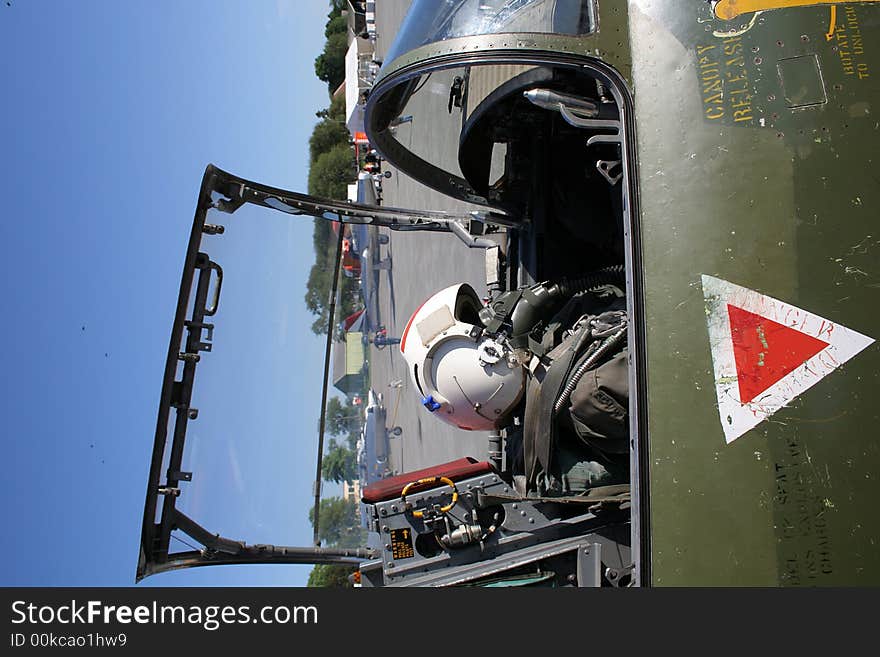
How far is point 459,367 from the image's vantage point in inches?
171

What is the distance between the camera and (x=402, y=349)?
468 cm

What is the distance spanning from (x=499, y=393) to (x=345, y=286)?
159 centimetres

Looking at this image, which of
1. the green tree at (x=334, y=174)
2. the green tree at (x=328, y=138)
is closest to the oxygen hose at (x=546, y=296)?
the green tree at (x=334, y=174)

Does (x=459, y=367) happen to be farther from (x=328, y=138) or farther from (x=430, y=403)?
(x=328, y=138)

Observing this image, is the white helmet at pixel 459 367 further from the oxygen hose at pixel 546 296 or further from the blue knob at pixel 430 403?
the oxygen hose at pixel 546 296

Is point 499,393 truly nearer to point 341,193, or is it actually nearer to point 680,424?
point 680,424

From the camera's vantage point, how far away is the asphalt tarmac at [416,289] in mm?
5527

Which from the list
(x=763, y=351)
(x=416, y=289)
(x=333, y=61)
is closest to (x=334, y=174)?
(x=416, y=289)

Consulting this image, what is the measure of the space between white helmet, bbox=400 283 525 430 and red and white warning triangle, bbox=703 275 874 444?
5.40ft

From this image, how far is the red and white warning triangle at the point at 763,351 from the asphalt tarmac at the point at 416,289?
2829 mm

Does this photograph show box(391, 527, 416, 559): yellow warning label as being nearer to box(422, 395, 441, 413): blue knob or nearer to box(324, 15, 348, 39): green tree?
box(422, 395, 441, 413): blue knob

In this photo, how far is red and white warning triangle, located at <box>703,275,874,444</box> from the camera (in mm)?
2598

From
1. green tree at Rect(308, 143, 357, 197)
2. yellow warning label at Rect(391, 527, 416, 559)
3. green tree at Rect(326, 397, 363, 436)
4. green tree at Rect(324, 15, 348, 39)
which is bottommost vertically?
yellow warning label at Rect(391, 527, 416, 559)

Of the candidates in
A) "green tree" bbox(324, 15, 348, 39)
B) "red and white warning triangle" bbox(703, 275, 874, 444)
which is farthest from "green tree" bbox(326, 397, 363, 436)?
"green tree" bbox(324, 15, 348, 39)
